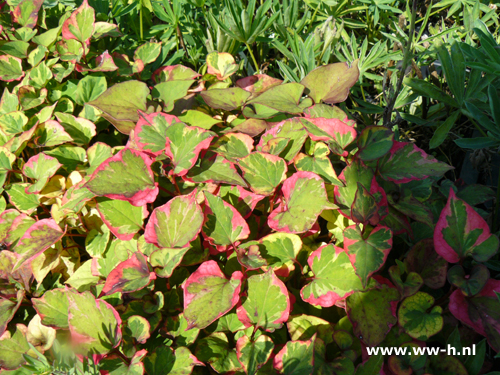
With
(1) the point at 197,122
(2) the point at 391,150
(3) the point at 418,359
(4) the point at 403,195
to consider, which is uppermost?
(1) the point at 197,122

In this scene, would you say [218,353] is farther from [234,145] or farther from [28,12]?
[28,12]

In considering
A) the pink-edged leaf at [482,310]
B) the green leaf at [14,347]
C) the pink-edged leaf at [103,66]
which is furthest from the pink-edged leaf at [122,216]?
the pink-edged leaf at [482,310]

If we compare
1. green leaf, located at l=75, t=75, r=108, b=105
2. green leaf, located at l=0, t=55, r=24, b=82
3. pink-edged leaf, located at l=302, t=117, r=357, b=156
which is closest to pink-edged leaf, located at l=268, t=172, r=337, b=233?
pink-edged leaf, located at l=302, t=117, r=357, b=156

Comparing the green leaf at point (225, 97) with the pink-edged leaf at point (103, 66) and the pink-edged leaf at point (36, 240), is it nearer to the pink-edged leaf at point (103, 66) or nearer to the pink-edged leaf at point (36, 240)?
the pink-edged leaf at point (103, 66)

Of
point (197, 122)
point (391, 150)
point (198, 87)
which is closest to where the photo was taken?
point (391, 150)

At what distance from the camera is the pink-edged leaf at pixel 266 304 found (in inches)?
38.7

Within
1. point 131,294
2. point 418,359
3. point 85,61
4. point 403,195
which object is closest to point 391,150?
point 403,195

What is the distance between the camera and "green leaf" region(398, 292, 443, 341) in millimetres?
979

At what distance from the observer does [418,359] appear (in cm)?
99

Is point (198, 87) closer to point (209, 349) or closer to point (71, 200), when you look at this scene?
point (71, 200)

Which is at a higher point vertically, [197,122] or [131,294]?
[197,122]

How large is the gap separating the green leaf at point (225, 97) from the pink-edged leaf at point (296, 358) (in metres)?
0.75

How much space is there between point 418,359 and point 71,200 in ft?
3.24

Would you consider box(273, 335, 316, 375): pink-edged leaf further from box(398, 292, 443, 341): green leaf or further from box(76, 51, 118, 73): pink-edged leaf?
box(76, 51, 118, 73): pink-edged leaf
